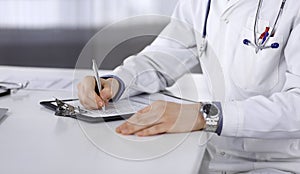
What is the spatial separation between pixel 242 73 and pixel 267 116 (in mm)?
227

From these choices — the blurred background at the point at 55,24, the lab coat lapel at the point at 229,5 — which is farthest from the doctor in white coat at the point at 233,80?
the blurred background at the point at 55,24

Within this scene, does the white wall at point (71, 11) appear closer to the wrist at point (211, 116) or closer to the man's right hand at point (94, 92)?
the man's right hand at point (94, 92)

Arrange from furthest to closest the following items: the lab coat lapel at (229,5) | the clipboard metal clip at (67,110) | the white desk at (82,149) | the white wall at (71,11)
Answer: the white wall at (71,11), the lab coat lapel at (229,5), the clipboard metal clip at (67,110), the white desk at (82,149)

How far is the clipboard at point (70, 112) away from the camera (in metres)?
1.10

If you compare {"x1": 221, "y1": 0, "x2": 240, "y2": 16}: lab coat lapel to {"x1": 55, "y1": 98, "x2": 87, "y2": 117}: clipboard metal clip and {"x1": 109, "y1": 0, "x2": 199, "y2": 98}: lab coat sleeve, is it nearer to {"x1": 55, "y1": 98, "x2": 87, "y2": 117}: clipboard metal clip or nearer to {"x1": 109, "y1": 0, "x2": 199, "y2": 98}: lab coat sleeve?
{"x1": 109, "y1": 0, "x2": 199, "y2": 98}: lab coat sleeve

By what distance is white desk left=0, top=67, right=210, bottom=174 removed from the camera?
33.4 inches

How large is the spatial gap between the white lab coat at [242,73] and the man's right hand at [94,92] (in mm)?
50

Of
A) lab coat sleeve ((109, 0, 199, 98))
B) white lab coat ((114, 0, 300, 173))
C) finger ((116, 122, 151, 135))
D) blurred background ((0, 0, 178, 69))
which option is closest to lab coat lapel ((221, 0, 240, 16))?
white lab coat ((114, 0, 300, 173))

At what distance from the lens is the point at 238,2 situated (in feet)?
4.22

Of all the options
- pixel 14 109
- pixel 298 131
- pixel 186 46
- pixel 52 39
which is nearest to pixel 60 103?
pixel 14 109

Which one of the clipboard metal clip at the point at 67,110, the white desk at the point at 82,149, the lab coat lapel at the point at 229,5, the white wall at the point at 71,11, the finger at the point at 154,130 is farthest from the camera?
the white wall at the point at 71,11

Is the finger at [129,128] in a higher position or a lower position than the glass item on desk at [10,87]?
higher

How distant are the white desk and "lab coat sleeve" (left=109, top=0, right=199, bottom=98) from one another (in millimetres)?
267

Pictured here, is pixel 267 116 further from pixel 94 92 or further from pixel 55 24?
pixel 55 24
